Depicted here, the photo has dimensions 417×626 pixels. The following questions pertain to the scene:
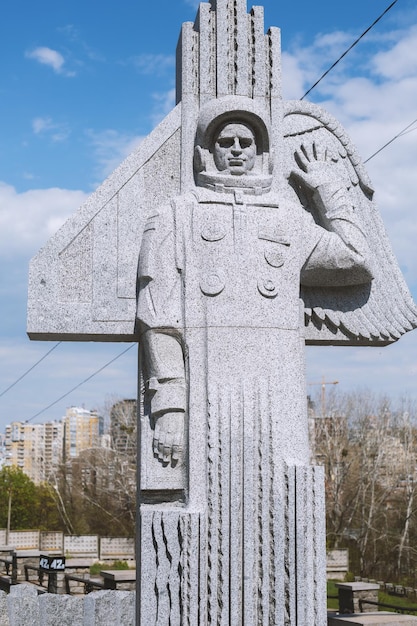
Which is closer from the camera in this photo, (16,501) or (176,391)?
(176,391)

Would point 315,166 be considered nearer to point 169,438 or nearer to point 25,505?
point 169,438

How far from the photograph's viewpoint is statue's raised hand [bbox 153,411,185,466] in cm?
469

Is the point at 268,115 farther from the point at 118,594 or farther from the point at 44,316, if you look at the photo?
the point at 118,594

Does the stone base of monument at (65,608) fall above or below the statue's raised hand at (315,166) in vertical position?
below

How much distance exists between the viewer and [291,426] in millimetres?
4832

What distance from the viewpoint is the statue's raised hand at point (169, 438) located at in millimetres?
4691

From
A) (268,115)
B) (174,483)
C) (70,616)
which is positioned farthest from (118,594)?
(268,115)

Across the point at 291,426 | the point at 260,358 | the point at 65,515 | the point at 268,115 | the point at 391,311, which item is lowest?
the point at 65,515

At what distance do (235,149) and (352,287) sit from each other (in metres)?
1.29

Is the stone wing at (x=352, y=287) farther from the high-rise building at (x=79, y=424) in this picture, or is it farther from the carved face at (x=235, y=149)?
the high-rise building at (x=79, y=424)

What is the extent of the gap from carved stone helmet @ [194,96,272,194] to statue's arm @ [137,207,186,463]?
452 mm

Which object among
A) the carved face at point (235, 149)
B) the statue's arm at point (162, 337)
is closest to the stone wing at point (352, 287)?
the carved face at point (235, 149)

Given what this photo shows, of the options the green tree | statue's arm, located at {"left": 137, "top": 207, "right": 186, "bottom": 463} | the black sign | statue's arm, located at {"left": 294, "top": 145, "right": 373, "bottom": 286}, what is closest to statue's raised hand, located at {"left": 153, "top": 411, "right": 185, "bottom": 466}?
statue's arm, located at {"left": 137, "top": 207, "right": 186, "bottom": 463}

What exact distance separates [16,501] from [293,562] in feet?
91.2
